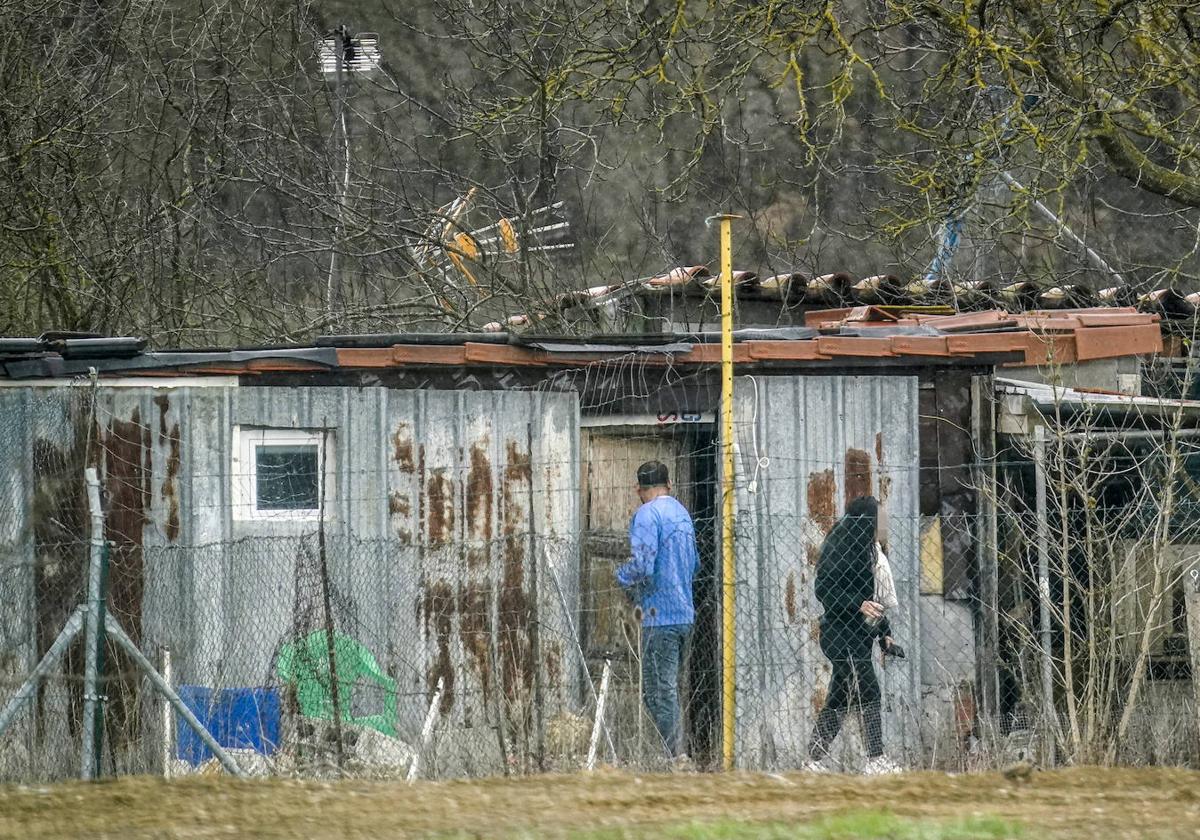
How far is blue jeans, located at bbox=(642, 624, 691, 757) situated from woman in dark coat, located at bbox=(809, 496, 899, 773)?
0.94 metres

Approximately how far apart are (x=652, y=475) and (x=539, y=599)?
3.49 ft

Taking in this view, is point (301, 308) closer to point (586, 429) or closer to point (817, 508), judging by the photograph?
point (586, 429)

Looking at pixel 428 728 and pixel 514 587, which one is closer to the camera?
pixel 428 728

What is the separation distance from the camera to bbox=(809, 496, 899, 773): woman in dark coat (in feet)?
29.6

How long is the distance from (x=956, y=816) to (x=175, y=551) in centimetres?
491

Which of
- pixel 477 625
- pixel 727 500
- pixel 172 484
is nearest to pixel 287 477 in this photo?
pixel 172 484

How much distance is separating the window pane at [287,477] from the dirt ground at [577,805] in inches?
100

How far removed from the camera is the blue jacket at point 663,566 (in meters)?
8.77

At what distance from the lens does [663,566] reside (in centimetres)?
878

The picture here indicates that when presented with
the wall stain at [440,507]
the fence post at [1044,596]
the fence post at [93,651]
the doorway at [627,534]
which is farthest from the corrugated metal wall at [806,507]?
the fence post at [93,651]

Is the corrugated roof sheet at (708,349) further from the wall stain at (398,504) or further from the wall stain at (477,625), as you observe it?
the wall stain at (477,625)

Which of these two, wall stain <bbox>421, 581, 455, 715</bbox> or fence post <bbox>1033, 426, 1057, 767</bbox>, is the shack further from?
fence post <bbox>1033, 426, 1057, 767</bbox>

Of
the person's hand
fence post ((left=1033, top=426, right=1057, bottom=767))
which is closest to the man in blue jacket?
the person's hand

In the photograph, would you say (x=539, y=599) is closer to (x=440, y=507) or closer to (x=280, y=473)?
(x=440, y=507)
